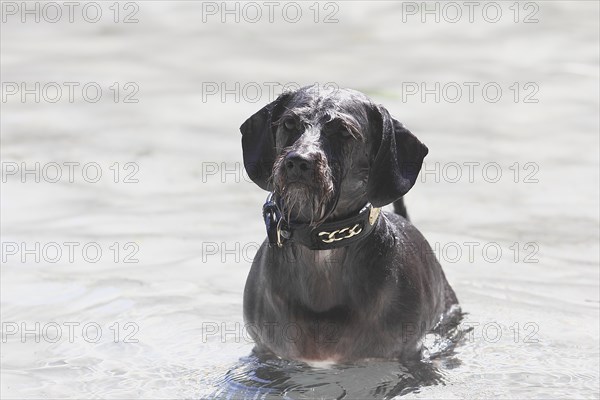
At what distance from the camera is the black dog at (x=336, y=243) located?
4.56 m

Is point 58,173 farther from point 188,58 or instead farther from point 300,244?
point 300,244

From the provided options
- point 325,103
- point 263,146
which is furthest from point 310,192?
point 263,146

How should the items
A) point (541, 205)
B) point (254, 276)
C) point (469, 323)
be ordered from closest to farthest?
1. point (254, 276)
2. point (469, 323)
3. point (541, 205)

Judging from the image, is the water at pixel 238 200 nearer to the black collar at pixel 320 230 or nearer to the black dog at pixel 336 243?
the black dog at pixel 336 243

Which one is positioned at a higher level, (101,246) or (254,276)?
(254,276)

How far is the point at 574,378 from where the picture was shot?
5492 mm

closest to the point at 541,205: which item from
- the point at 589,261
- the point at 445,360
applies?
the point at 589,261

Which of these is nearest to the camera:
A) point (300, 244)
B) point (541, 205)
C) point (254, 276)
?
point (300, 244)

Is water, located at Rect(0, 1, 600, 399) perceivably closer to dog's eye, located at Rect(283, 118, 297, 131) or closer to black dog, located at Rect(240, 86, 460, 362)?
black dog, located at Rect(240, 86, 460, 362)

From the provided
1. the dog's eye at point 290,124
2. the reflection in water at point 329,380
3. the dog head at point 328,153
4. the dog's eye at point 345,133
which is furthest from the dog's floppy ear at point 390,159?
the reflection in water at point 329,380

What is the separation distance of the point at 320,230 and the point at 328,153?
353mm

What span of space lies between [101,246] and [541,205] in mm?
2999

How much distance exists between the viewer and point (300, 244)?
4773mm

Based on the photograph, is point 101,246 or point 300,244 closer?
point 300,244
